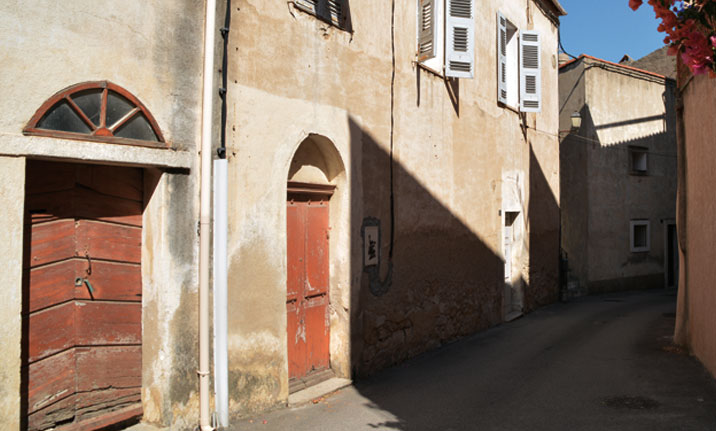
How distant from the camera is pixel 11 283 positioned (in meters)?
3.88

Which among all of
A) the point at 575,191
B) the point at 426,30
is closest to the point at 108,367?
the point at 426,30

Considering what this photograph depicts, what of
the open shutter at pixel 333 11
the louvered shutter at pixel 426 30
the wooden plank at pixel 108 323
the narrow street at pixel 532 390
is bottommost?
the narrow street at pixel 532 390

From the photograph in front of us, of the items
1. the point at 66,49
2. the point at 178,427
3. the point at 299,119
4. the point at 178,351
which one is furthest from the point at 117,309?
the point at 299,119

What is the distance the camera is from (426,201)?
Result: 8789 mm

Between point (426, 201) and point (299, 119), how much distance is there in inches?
124

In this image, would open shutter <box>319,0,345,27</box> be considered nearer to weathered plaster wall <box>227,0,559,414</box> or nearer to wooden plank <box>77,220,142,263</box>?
weathered plaster wall <box>227,0,559,414</box>

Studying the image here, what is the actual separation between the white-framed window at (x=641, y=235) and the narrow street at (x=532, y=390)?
29.2ft

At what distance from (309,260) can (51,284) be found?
119 inches

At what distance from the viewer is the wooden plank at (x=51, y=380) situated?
417cm

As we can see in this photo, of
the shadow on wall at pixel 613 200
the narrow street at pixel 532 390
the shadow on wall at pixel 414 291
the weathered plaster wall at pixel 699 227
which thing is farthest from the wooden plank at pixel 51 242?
the shadow on wall at pixel 613 200

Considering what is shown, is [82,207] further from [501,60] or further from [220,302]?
[501,60]

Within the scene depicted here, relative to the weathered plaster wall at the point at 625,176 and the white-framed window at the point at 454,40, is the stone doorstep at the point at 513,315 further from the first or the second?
the weathered plaster wall at the point at 625,176

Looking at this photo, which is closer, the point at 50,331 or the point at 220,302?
the point at 50,331

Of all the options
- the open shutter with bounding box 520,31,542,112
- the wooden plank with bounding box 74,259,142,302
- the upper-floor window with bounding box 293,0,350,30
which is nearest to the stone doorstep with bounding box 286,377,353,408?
the wooden plank with bounding box 74,259,142,302
